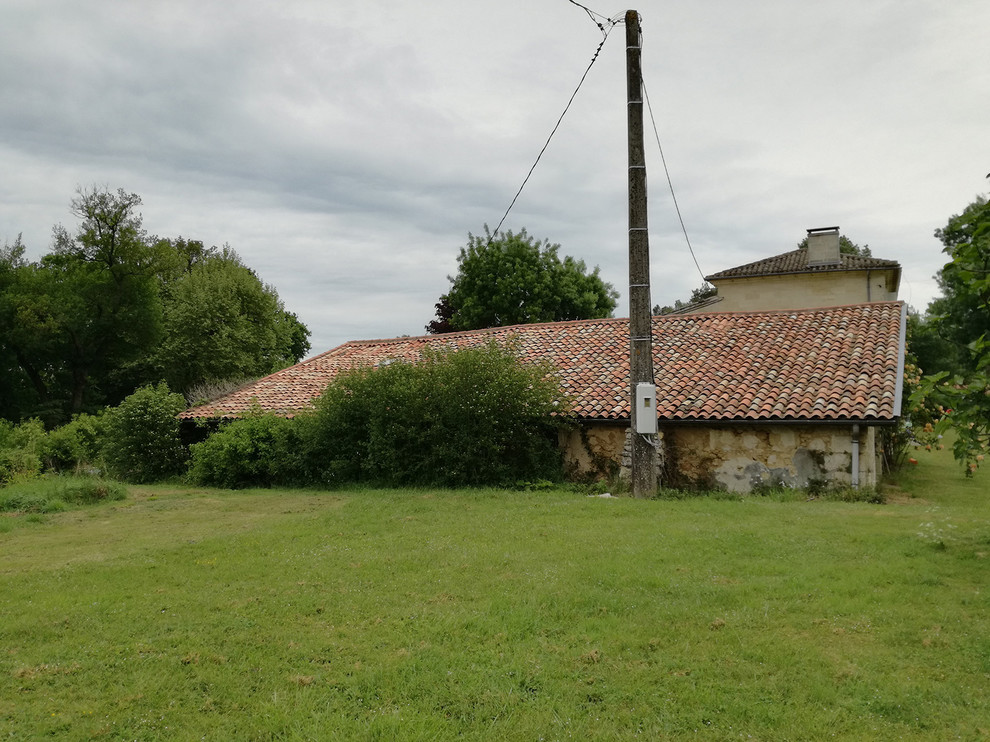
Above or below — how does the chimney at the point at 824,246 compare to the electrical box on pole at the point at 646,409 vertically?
above

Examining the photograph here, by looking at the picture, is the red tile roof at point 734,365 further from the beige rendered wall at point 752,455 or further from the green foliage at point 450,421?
the green foliage at point 450,421

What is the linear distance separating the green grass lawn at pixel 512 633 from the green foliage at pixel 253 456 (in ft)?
25.0

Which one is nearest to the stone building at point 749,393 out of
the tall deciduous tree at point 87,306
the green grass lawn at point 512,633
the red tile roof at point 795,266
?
the green grass lawn at point 512,633

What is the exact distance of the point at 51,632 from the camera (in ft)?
19.5

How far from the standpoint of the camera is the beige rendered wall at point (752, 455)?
555 inches

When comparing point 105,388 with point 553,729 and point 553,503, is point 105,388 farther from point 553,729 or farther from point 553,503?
point 553,729

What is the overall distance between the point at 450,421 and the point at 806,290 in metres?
21.8

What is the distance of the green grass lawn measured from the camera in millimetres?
4418

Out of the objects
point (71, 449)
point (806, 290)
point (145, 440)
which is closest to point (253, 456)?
point (145, 440)

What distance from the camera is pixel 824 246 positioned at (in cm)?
3161

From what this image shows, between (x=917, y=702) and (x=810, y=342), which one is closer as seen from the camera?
(x=917, y=702)

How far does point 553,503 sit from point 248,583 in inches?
238

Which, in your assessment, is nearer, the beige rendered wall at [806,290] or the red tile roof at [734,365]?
the red tile roof at [734,365]

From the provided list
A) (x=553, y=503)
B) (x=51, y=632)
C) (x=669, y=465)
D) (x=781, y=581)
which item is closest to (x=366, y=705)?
(x=51, y=632)
